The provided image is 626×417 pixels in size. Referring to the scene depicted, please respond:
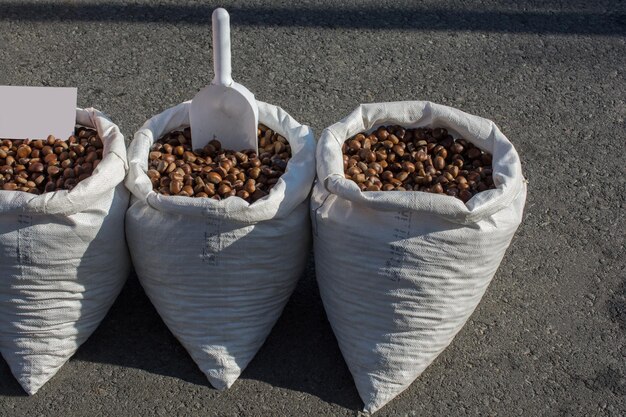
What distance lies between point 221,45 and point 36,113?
591 mm

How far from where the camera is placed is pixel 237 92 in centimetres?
246

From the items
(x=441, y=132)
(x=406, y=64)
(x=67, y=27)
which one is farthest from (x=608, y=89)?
(x=67, y=27)

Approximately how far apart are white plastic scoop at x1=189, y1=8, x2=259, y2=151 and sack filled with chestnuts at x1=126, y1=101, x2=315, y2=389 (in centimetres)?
6

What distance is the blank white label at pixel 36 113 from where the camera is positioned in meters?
2.54

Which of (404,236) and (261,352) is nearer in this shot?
(404,236)

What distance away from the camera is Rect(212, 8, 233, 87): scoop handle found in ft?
7.68

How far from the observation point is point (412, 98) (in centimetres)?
349

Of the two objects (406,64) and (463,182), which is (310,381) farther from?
(406,64)

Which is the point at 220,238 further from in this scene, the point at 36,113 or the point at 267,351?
the point at 36,113

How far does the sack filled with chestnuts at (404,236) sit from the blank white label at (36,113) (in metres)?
0.73

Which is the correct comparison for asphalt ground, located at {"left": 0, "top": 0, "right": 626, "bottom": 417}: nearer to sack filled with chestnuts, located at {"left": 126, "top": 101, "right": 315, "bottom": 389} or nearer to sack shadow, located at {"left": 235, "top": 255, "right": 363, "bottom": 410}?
sack shadow, located at {"left": 235, "top": 255, "right": 363, "bottom": 410}

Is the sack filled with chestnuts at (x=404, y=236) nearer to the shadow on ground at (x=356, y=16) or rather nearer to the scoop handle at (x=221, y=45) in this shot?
the scoop handle at (x=221, y=45)

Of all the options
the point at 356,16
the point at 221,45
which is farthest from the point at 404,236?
the point at 356,16

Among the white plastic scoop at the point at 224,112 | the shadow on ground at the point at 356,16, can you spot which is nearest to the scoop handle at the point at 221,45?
the white plastic scoop at the point at 224,112
